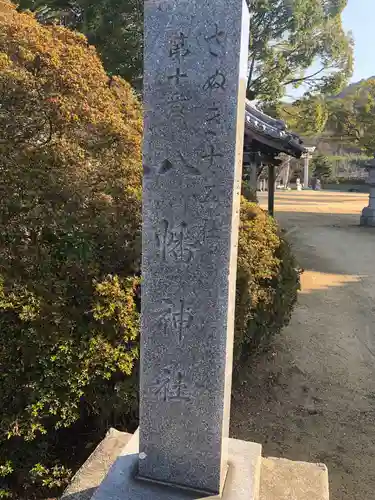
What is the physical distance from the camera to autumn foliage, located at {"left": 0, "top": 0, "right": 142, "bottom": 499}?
2521 millimetres

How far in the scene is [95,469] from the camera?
250 cm

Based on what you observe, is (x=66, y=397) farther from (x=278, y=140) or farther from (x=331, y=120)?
(x=331, y=120)

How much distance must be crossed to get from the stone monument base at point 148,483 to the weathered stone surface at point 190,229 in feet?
0.20

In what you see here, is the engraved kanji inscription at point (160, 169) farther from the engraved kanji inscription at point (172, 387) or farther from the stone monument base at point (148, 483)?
the stone monument base at point (148, 483)

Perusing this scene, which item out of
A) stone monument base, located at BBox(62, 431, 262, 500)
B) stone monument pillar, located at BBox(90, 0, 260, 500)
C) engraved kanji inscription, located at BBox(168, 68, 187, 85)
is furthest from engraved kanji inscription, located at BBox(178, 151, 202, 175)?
stone monument base, located at BBox(62, 431, 262, 500)

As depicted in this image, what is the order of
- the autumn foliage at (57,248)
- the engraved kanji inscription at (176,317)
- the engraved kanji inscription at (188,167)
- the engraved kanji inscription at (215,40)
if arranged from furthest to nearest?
1. the autumn foliage at (57,248)
2. the engraved kanji inscription at (176,317)
3. the engraved kanji inscription at (188,167)
4. the engraved kanji inscription at (215,40)

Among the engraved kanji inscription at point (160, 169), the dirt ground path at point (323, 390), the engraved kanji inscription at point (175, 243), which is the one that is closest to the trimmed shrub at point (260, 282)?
the dirt ground path at point (323, 390)

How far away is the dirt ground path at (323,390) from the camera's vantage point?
356 cm

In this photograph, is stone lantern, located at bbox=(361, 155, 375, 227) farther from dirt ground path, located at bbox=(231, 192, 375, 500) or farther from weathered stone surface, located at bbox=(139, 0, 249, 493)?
weathered stone surface, located at bbox=(139, 0, 249, 493)

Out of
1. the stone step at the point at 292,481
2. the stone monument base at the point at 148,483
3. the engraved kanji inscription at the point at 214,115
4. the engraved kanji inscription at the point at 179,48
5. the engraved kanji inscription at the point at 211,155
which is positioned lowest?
the stone step at the point at 292,481

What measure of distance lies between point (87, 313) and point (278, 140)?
6.41 metres

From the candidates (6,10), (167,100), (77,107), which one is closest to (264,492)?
(167,100)

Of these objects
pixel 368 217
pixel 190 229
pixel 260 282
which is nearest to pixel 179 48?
pixel 190 229

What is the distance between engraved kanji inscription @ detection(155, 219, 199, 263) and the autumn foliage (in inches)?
38.7
